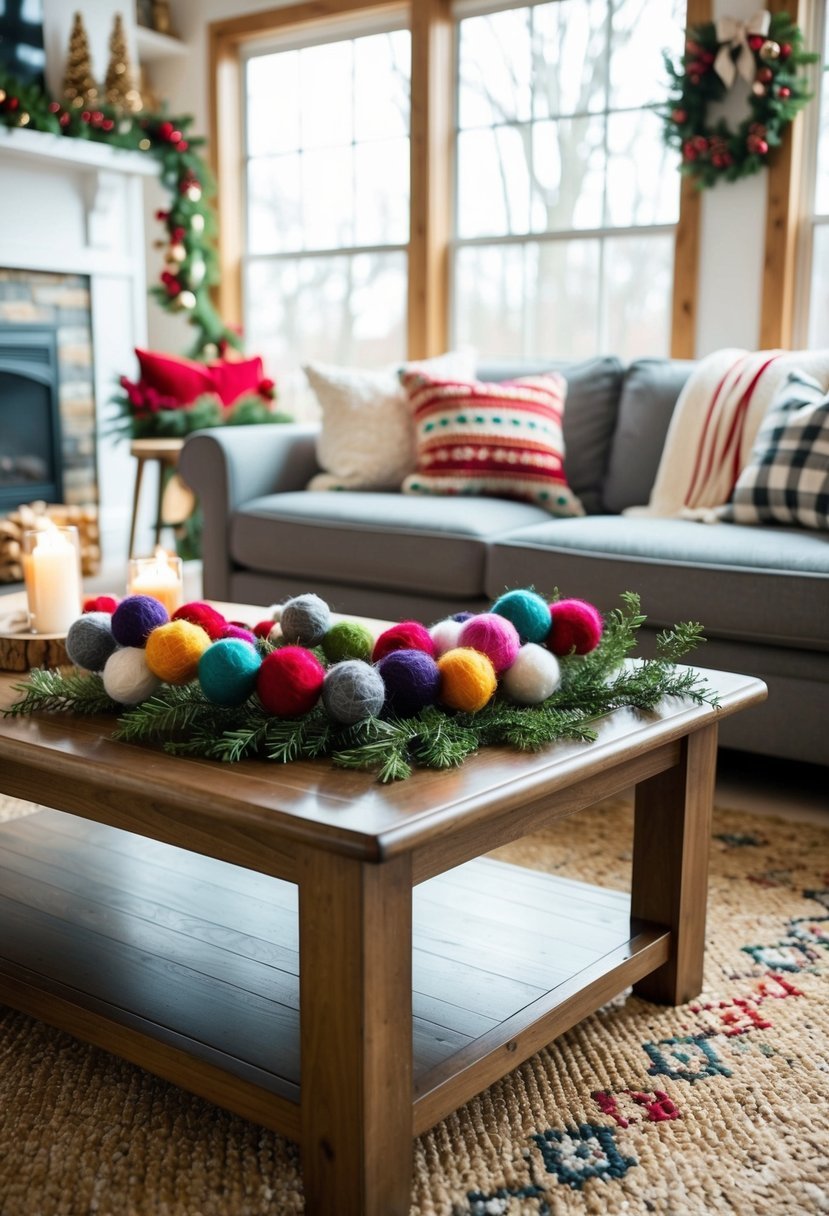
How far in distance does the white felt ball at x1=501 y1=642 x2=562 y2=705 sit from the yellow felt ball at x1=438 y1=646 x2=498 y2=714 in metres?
0.06

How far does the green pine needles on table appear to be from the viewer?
1.25 metres

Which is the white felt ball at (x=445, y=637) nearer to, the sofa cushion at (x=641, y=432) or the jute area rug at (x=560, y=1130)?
the jute area rug at (x=560, y=1130)

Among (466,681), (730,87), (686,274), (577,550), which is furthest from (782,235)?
(466,681)

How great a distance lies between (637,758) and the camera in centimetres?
148

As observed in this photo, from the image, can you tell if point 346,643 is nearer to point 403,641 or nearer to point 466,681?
point 403,641

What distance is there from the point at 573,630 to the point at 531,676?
0.12 metres

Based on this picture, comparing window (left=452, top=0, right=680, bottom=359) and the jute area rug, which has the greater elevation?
window (left=452, top=0, right=680, bottom=359)

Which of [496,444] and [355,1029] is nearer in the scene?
[355,1029]

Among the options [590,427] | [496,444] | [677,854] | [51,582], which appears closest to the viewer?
[677,854]

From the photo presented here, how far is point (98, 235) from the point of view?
5.12 m

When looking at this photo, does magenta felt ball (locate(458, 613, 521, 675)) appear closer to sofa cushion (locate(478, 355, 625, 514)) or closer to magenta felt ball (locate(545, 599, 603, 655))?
magenta felt ball (locate(545, 599, 603, 655))

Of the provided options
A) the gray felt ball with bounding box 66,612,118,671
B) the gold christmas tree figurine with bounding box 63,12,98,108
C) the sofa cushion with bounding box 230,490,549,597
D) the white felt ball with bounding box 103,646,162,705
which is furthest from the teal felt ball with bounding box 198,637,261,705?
the gold christmas tree figurine with bounding box 63,12,98,108

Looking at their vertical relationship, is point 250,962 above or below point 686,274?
below

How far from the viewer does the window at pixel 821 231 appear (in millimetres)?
3861
